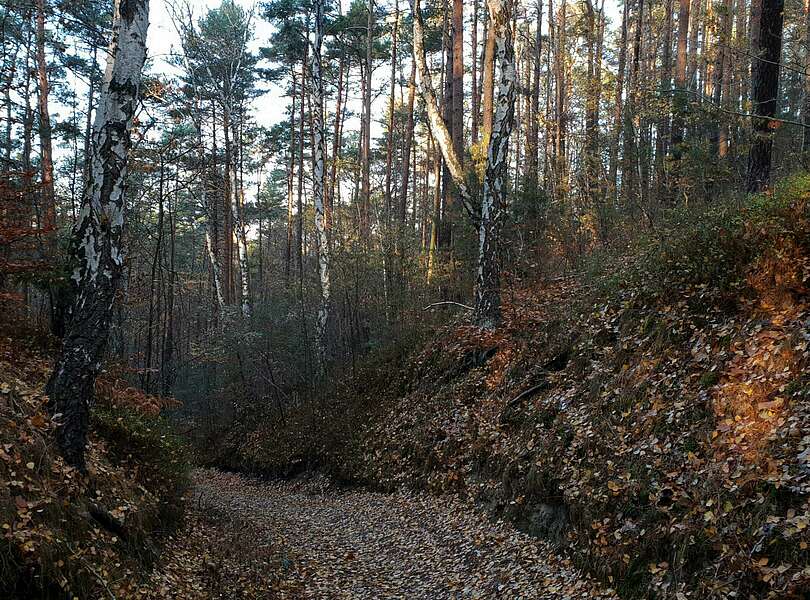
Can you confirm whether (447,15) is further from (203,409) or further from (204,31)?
(203,409)

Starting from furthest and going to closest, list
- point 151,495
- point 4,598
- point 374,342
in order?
point 374,342 < point 151,495 < point 4,598

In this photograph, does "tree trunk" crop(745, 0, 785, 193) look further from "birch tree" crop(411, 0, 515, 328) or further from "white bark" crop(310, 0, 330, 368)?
"white bark" crop(310, 0, 330, 368)

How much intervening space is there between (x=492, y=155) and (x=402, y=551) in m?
7.61

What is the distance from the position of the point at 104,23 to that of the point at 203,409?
1384 cm

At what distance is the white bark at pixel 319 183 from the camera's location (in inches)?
671

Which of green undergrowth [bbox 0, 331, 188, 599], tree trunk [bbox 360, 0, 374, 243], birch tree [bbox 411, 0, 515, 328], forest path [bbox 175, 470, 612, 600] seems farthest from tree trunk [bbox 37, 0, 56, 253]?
tree trunk [bbox 360, 0, 374, 243]

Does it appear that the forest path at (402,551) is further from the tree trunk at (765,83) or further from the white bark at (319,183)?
the tree trunk at (765,83)

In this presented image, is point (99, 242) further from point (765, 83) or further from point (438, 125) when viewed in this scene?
point (765, 83)

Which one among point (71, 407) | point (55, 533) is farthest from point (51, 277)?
point (55, 533)

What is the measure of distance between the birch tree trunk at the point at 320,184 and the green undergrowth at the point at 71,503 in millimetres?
9191

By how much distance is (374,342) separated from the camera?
16047mm

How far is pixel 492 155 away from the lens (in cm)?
1138

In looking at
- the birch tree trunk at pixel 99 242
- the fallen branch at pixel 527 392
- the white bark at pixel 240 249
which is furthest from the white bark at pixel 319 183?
the birch tree trunk at pixel 99 242

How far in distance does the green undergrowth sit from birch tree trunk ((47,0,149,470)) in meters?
0.26
